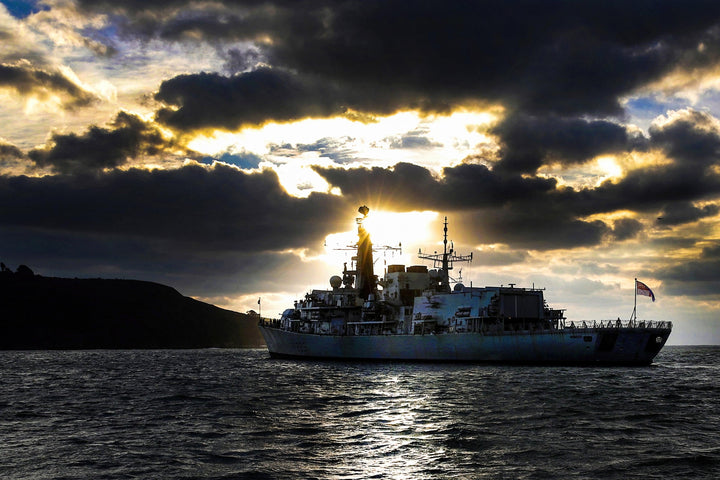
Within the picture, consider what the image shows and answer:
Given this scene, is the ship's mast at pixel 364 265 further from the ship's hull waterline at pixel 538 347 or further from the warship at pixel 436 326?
the ship's hull waterline at pixel 538 347

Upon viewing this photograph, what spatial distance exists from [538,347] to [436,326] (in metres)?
13.1

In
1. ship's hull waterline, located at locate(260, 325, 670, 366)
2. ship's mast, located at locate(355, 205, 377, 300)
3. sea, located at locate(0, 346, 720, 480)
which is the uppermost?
ship's mast, located at locate(355, 205, 377, 300)

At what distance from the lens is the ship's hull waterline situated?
62.0 meters

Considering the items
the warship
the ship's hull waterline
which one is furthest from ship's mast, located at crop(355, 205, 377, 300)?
the ship's hull waterline

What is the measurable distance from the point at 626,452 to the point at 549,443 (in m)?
2.82

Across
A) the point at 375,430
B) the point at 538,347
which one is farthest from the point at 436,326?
the point at 375,430

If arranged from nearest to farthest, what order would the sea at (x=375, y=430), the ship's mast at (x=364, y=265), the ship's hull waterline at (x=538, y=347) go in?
the sea at (x=375, y=430) < the ship's hull waterline at (x=538, y=347) < the ship's mast at (x=364, y=265)

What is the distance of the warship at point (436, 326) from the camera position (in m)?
63.2

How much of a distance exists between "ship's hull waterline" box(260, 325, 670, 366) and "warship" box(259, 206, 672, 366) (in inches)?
3.6

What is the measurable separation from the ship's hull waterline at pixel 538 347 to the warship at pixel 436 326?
9 cm

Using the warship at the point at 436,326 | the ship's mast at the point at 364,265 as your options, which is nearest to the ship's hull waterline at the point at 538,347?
the warship at the point at 436,326

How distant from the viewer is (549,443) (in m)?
25.9

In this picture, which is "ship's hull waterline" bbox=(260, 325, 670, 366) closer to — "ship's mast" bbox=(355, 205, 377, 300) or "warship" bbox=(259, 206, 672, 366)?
"warship" bbox=(259, 206, 672, 366)

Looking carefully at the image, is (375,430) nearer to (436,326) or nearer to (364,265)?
(436,326)
